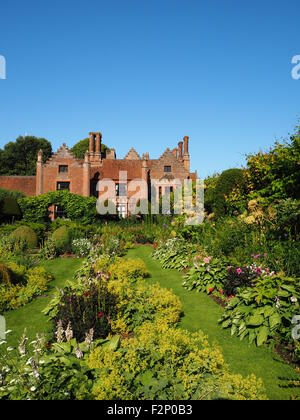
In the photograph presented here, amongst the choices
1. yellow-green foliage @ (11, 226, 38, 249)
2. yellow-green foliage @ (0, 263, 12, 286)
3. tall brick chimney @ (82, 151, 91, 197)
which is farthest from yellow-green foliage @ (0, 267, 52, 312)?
tall brick chimney @ (82, 151, 91, 197)

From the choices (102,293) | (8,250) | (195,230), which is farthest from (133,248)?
(102,293)

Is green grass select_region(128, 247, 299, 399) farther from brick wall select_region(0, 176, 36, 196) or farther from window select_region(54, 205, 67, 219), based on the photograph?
brick wall select_region(0, 176, 36, 196)

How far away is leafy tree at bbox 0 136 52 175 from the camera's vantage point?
4931cm

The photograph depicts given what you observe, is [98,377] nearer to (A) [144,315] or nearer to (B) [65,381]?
(B) [65,381]

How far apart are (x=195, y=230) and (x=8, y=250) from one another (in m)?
7.39

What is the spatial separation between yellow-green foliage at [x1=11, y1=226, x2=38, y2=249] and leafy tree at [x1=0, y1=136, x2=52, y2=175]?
35117 millimetres

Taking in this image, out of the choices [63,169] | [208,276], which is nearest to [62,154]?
[63,169]

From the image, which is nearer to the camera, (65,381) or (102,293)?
(65,381)

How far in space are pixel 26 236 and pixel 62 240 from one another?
6.40 ft

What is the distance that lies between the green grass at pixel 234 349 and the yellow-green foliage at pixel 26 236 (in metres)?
9.26

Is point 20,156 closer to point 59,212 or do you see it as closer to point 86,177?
point 86,177

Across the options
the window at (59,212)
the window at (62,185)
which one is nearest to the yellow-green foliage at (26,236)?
the window at (59,212)

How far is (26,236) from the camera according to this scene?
50.4 feet
